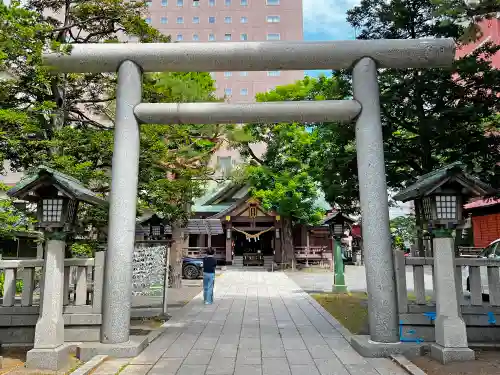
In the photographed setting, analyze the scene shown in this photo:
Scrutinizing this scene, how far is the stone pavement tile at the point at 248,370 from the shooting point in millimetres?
5164

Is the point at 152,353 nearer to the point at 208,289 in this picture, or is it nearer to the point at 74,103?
the point at 208,289

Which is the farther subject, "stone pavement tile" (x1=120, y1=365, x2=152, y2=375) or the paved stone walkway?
the paved stone walkway

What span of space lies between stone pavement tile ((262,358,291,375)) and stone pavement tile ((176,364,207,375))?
832 mm

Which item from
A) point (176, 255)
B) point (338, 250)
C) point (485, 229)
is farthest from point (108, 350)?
point (485, 229)

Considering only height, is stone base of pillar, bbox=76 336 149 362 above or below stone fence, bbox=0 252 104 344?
below

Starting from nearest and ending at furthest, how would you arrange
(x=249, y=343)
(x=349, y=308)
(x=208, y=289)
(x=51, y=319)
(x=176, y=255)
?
(x=51, y=319), (x=249, y=343), (x=349, y=308), (x=208, y=289), (x=176, y=255)

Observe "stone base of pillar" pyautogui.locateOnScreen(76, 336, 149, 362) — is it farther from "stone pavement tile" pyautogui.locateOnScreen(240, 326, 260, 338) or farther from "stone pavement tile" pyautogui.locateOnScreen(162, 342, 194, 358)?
"stone pavement tile" pyautogui.locateOnScreen(240, 326, 260, 338)

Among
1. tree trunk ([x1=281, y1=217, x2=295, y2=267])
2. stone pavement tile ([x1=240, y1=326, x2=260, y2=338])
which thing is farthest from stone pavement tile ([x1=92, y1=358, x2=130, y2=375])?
tree trunk ([x1=281, y1=217, x2=295, y2=267])

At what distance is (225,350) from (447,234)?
3.95m

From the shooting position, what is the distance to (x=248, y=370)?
5273 mm

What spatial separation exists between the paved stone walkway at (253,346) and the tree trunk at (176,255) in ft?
11.7

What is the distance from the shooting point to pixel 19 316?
6535 mm

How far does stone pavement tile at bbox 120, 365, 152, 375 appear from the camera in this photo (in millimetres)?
A: 5207

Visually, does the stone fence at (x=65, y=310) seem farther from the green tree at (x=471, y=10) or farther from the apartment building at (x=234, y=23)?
the apartment building at (x=234, y=23)
